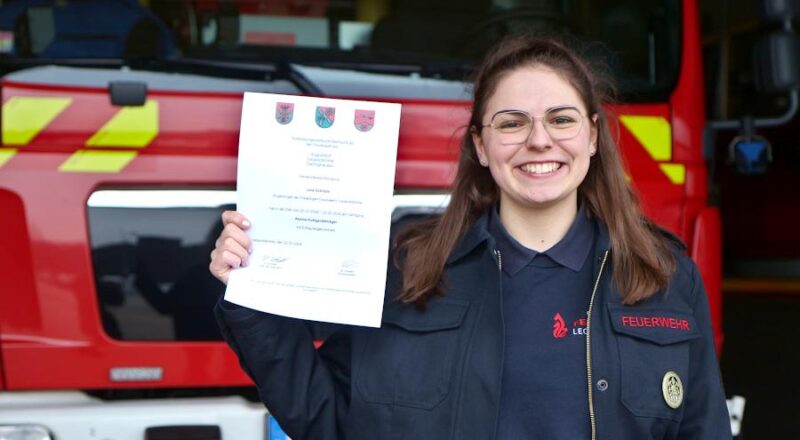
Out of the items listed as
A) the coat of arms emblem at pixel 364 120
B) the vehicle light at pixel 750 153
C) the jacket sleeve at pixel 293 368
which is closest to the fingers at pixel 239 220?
the jacket sleeve at pixel 293 368

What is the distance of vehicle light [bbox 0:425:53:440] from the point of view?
10.1 ft

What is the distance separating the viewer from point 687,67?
3.66 m

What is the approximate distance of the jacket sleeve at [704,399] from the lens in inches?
86.4

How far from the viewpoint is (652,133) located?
351 cm

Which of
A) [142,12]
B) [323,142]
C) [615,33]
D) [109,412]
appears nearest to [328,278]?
[323,142]

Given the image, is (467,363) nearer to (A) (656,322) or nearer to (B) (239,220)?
(A) (656,322)

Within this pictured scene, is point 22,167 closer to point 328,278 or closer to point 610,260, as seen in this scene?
point 328,278

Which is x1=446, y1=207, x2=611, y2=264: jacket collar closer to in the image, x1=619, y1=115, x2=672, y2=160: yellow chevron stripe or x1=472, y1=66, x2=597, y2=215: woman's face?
x1=472, y1=66, x2=597, y2=215: woman's face

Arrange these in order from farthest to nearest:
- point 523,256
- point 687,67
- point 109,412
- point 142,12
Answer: point 687,67, point 142,12, point 109,412, point 523,256

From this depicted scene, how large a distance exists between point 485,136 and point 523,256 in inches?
9.7

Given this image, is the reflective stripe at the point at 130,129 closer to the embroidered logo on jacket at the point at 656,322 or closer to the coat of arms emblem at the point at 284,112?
the coat of arms emblem at the point at 284,112

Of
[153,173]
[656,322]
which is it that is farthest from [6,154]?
[656,322]

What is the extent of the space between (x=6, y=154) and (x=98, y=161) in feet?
0.79
